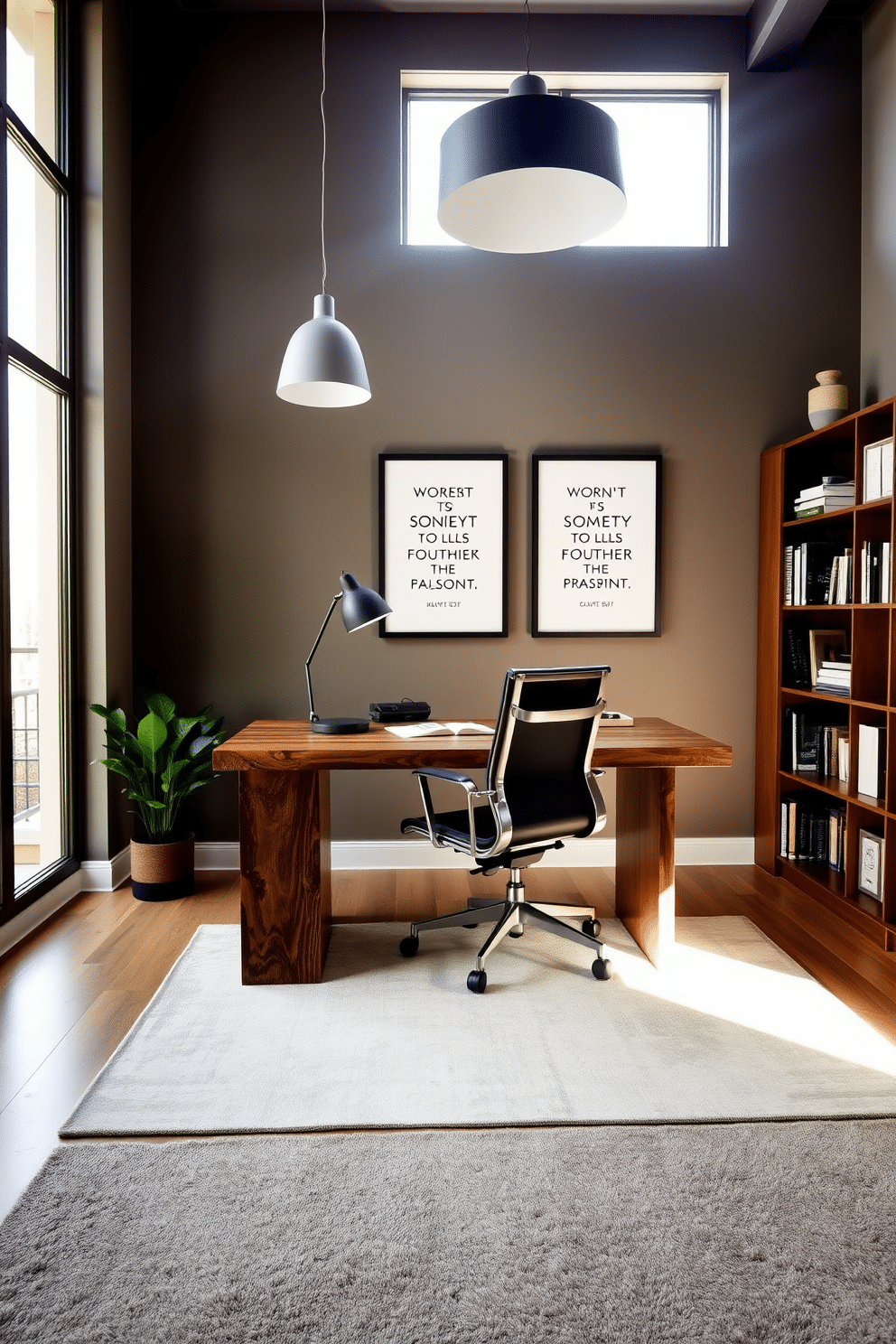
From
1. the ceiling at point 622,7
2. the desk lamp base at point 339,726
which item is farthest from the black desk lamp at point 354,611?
the ceiling at point 622,7

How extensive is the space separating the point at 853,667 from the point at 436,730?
1.70 metres

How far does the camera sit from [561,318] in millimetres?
4086

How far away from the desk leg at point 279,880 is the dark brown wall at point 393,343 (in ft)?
4.51

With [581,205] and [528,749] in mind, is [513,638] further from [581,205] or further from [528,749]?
[581,205]

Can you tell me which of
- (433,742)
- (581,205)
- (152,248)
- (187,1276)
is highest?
(152,248)

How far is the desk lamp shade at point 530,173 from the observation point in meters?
1.84

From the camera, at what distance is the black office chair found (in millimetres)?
2574

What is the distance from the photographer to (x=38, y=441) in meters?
3.52

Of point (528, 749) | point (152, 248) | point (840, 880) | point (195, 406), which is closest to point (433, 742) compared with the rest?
point (528, 749)

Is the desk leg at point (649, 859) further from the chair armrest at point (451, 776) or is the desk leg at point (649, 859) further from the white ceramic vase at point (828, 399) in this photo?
the white ceramic vase at point (828, 399)

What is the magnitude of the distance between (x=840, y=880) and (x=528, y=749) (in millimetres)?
1805

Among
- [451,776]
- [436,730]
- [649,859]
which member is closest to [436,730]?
[436,730]

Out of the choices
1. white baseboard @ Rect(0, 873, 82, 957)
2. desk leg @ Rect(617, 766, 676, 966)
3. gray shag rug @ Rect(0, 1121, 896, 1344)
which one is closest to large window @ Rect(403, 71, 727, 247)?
desk leg @ Rect(617, 766, 676, 966)

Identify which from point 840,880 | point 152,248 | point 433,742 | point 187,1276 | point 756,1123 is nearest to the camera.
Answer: point 187,1276
